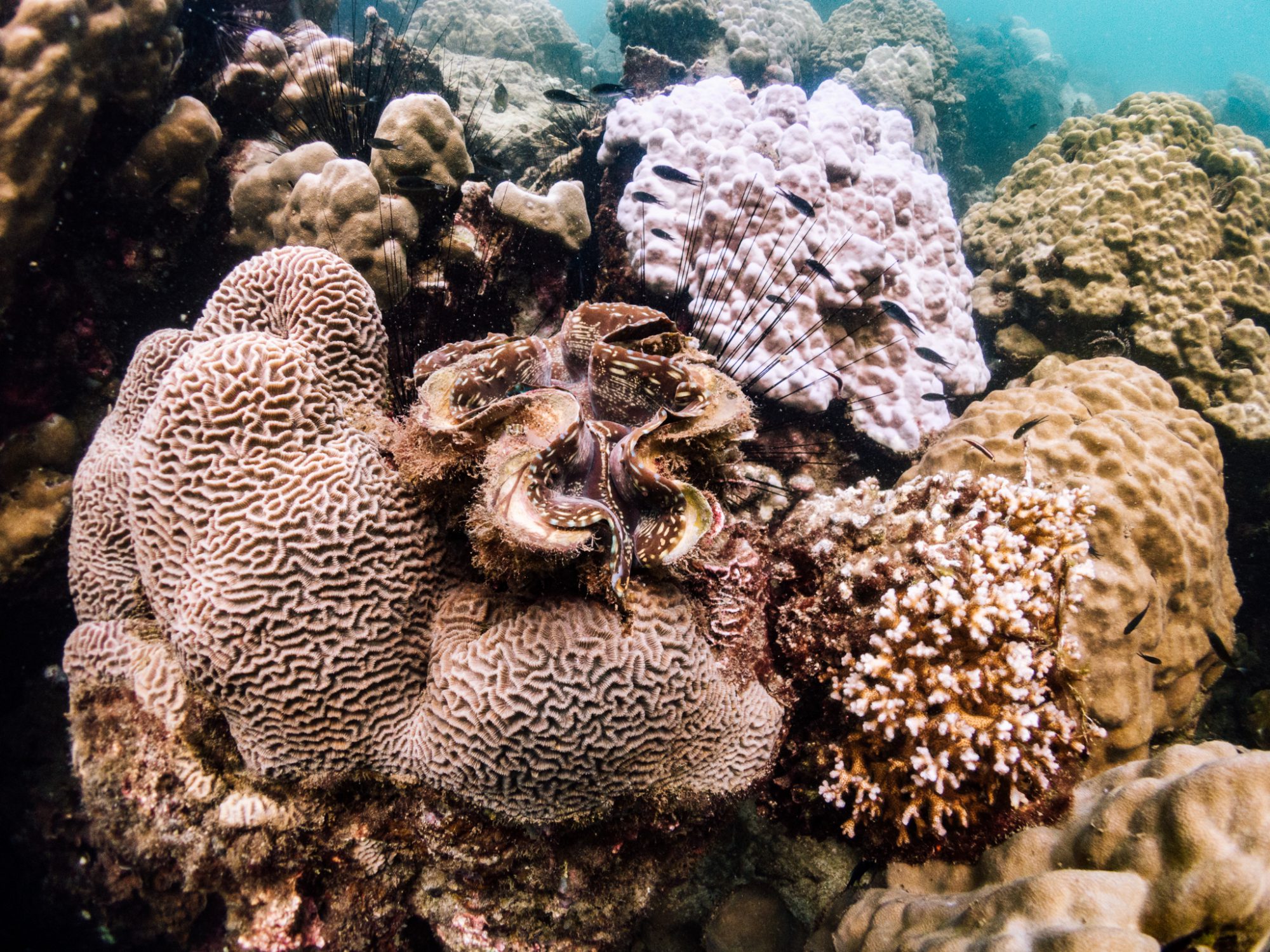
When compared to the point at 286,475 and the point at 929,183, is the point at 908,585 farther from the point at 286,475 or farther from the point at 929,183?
the point at 929,183

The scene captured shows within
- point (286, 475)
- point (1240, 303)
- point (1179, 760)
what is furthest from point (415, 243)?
point (1240, 303)

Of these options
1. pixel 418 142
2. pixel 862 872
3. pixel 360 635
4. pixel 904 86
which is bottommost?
pixel 862 872

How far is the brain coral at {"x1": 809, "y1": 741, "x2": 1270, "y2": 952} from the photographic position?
6.43ft

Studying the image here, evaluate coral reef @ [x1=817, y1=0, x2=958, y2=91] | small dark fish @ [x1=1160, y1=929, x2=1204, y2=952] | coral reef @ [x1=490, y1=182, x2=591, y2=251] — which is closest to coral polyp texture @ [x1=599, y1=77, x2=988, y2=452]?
coral reef @ [x1=490, y1=182, x2=591, y2=251]

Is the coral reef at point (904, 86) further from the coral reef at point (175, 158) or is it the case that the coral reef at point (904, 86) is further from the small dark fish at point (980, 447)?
the coral reef at point (175, 158)

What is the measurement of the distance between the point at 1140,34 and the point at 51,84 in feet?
280

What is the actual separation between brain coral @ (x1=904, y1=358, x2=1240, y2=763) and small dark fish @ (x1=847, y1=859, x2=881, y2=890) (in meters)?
1.37

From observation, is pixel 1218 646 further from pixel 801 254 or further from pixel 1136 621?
pixel 801 254

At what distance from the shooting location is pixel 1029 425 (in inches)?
143

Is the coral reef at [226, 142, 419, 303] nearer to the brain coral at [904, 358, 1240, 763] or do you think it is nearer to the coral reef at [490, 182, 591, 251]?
the coral reef at [490, 182, 591, 251]

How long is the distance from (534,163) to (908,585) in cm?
773

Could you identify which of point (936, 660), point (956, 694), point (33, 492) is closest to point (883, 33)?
point (936, 660)

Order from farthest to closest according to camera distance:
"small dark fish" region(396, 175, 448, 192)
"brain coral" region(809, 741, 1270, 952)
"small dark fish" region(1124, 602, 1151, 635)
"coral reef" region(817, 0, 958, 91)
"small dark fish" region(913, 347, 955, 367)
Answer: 1. "coral reef" region(817, 0, 958, 91)
2. "small dark fish" region(913, 347, 955, 367)
3. "small dark fish" region(396, 175, 448, 192)
4. "small dark fish" region(1124, 602, 1151, 635)
5. "brain coral" region(809, 741, 1270, 952)

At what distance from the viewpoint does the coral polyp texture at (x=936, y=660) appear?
99.7 inches
